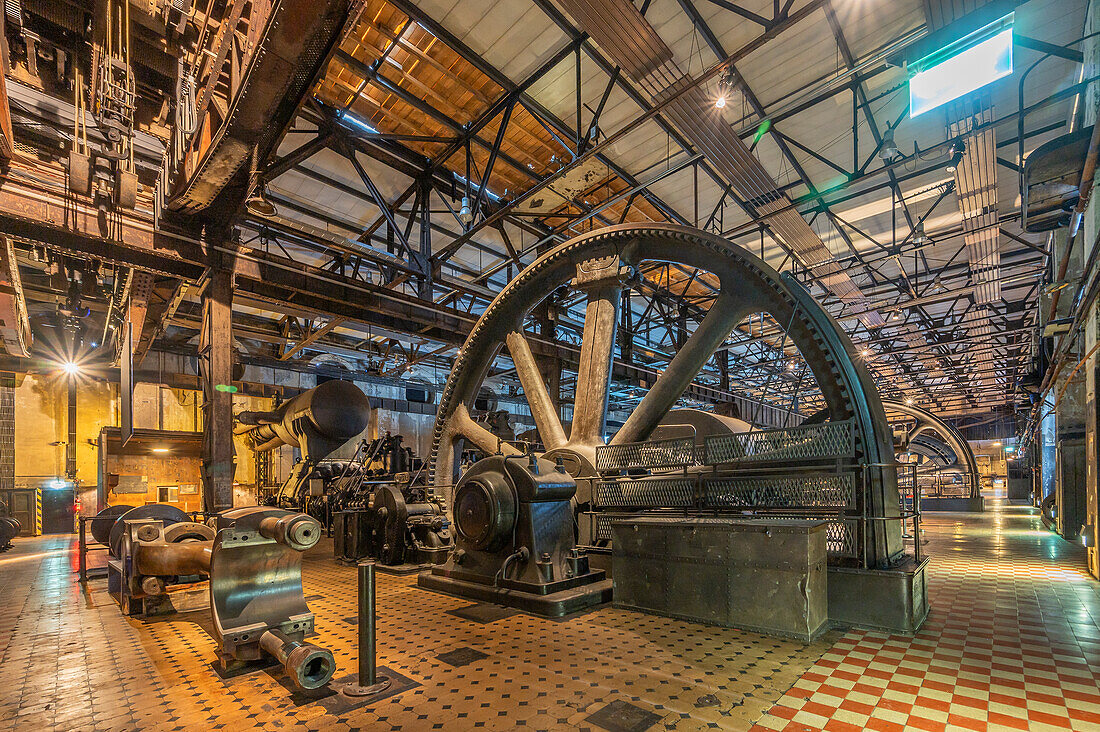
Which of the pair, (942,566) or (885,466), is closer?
(885,466)

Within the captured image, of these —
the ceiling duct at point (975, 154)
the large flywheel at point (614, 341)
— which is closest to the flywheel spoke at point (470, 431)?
the large flywheel at point (614, 341)

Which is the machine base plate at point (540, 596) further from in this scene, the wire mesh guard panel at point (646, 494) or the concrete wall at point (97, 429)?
the concrete wall at point (97, 429)

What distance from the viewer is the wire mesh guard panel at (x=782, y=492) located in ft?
12.9

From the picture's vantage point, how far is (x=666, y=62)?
196 inches

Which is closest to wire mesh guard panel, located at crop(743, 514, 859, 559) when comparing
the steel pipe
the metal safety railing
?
the metal safety railing

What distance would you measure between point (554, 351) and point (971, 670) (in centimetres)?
843

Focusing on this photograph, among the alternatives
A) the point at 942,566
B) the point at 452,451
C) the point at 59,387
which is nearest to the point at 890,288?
the point at 942,566

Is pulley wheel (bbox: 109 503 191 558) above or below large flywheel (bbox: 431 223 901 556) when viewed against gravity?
below

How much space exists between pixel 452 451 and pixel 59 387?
13.4 metres

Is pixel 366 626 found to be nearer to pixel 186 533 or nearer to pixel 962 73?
pixel 186 533

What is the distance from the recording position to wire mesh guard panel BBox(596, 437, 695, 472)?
4754 mm

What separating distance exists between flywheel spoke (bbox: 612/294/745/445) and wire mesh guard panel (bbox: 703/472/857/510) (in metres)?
1.18

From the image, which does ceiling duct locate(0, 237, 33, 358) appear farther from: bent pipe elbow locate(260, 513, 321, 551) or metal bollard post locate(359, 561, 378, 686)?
metal bollard post locate(359, 561, 378, 686)

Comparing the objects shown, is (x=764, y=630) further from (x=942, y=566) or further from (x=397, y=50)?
(x=397, y=50)
